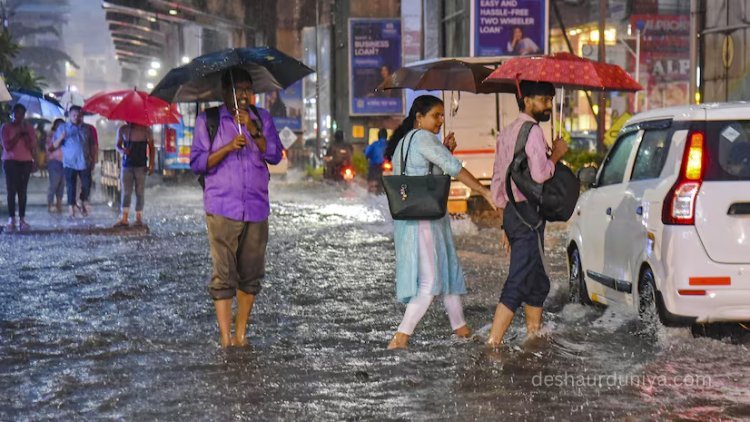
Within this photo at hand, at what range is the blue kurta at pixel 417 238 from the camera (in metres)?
7.90

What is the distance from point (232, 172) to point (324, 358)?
1.33 meters

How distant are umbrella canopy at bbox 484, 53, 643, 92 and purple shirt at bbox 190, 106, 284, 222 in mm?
1661

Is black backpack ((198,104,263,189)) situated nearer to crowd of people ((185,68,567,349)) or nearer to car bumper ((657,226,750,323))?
crowd of people ((185,68,567,349))

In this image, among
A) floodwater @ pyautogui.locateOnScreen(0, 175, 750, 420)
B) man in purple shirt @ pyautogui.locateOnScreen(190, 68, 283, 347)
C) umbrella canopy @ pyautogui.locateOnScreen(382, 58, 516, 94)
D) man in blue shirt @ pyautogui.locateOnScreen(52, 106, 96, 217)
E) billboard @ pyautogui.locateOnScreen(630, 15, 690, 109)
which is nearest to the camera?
floodwater @ pyautogui.locateOnScreen(0, 175, 750, 420)

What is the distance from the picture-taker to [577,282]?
10258mm

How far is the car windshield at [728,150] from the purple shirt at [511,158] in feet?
3.44

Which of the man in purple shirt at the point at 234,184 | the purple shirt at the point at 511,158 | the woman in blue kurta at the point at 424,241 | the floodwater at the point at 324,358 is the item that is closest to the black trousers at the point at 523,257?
the purple shirt at the point at 511,158

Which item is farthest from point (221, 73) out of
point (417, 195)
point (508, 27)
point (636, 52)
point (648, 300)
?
point (636, 52)

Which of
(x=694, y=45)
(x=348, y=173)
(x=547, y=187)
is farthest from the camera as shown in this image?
(x=348, y=173)

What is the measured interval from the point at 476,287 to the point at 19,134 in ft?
29.4

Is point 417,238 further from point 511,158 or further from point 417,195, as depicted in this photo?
point 511,158

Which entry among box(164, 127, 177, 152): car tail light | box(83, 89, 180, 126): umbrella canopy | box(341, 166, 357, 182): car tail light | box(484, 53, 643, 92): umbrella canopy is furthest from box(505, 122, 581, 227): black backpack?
box(164, 127, 177, 152): car tail light

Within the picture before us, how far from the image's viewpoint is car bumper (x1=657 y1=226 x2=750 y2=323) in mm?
7773

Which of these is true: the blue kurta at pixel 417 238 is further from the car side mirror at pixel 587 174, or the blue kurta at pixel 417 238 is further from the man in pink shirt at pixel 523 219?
the car side mirror at pixel 587 174
